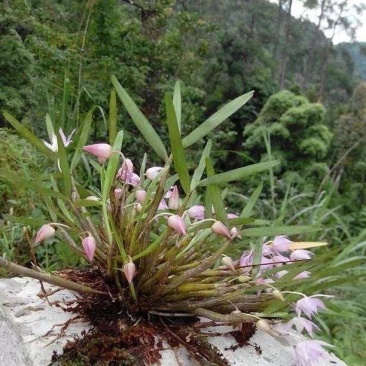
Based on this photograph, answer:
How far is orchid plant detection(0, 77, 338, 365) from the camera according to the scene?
1.04m

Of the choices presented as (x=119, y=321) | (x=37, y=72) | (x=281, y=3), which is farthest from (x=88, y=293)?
(x=281, y=3)

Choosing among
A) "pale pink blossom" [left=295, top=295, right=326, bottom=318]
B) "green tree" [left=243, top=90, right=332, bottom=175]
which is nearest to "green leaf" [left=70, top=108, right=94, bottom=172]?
"pale pink blossom" [left=295, top=295, right=326, bottom=318]

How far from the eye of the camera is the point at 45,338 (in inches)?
40.8

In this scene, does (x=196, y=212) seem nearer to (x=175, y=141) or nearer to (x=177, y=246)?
(x=177, y=246)

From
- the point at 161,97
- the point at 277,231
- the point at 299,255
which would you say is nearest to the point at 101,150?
the point at 277,231

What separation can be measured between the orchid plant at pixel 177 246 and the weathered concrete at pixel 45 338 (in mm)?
69

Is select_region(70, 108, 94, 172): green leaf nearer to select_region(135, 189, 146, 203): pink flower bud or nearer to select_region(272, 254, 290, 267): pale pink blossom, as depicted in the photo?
select_region(135, 189, 146, 203): pink flower bud

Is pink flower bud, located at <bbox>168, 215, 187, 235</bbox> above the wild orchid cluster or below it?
above

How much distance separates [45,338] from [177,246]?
33 centimetres

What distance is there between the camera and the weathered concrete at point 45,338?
998mm

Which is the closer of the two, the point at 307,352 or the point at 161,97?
the point at 307,352

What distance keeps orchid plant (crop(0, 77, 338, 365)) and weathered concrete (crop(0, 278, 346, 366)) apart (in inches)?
2.7

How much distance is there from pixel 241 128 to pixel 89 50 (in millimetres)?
7176

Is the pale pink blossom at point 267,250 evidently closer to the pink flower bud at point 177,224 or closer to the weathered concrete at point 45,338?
the weathered concrete at point 45,338
